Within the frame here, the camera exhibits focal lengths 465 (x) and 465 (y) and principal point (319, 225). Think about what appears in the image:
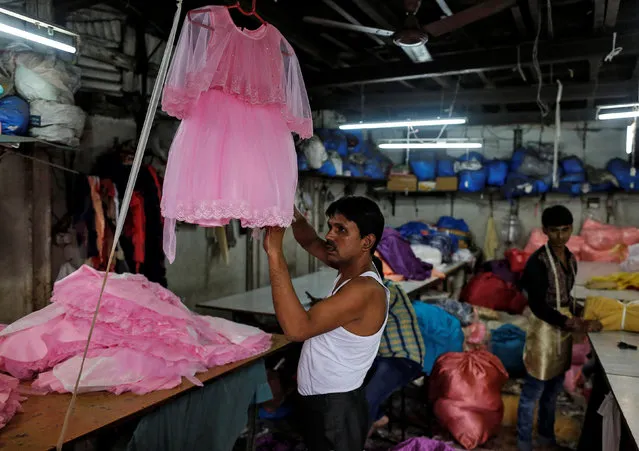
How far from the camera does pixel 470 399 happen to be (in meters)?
4.12

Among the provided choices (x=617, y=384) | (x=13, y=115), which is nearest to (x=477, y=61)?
(x=617, y=384)

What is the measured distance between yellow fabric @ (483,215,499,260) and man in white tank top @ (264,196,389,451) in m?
8.17

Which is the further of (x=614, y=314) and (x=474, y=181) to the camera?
(x=474, y=181)

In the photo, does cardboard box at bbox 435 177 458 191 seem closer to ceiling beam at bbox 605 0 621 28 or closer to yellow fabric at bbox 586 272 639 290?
yellow fabric at bbox 586 272 639 290

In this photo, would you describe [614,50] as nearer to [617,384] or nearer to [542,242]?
[617,384]

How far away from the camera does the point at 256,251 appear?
7.05 m

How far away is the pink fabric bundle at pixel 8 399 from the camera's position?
6.23 feet

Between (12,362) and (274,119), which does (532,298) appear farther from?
(12,362)

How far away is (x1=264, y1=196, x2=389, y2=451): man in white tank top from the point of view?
6.60ft

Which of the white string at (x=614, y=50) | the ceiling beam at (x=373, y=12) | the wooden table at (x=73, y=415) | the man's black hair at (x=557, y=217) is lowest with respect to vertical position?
the wooden table at (x=73, y=415)

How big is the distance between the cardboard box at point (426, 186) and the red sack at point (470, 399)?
5719mm

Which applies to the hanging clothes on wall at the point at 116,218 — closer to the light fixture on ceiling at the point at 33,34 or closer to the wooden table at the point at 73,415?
the light fixture on ceiling at the point at 33,34

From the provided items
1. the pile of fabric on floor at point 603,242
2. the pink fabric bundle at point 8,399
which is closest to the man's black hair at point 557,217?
the pink fabric bundle at point 8,399

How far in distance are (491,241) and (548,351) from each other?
20.8ft
